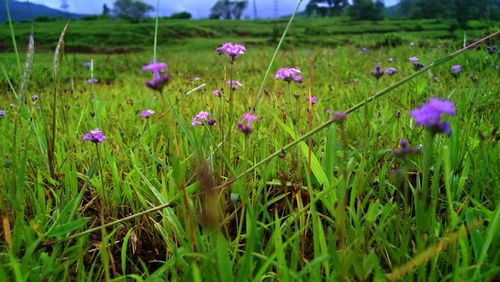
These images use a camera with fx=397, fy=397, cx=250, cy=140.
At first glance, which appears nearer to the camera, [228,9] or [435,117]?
[435,117]

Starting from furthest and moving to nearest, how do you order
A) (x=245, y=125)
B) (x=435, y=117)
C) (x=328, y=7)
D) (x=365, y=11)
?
(x=328, y=7) < (x=365, y=11) < (x=245, y=125) < (x=435, y=117)

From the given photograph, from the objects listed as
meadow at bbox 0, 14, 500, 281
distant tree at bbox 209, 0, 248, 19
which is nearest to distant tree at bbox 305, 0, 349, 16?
distant tree at bbox 209, 0, 248, 19

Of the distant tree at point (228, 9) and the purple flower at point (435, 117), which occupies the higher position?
the distant tree at point (228, 9)

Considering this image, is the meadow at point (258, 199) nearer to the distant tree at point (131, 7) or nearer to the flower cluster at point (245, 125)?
the flower cluster at point (245, 125)

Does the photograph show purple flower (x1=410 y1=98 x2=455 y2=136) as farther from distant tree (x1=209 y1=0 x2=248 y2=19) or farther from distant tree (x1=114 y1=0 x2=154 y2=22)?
distant tree (x1=209 y1=0 x2=248 y2=19)

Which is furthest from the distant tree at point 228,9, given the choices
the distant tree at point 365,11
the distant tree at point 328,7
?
the distant tree at point 365,11

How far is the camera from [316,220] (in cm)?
95

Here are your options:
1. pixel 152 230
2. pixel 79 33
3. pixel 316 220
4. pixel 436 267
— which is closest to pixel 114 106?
pixel 152 230

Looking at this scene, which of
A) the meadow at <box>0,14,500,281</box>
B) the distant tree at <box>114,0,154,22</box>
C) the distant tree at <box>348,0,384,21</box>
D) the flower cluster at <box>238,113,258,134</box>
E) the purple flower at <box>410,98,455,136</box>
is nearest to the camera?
the purple flower at <box>410,98,455,136</box>

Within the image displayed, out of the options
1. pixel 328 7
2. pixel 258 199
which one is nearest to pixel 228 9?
pixel 328 7

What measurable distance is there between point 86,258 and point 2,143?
96 cm

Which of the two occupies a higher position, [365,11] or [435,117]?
[365,11]

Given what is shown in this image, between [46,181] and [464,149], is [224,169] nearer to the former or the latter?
[46,181]

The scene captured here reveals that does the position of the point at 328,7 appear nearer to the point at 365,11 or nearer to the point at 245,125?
the point at 365,11
